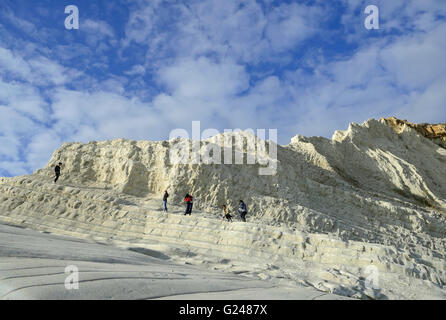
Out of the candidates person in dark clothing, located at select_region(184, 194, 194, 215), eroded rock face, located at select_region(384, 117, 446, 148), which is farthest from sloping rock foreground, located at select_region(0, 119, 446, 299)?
eroded rock face, located at select_region(384, 117, 446, 148)

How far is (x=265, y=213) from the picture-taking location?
16.8 m

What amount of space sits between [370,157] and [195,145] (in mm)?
17349

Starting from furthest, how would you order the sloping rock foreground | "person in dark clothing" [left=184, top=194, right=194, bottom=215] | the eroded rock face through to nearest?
the eroded rock face → "person in dark clothing" [left=184, top=194, right=194, bottom=215] → the sloping rock foreground

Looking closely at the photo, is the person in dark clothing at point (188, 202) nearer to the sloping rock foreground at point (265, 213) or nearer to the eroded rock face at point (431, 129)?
the sloping rock foreground at point (265, 213)

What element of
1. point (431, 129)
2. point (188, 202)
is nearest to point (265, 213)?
point (188, 202)

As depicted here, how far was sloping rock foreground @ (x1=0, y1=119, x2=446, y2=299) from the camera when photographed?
10406 mm

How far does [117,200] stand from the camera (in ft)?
49.0

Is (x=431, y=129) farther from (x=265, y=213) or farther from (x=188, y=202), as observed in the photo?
(x=188, y=202)

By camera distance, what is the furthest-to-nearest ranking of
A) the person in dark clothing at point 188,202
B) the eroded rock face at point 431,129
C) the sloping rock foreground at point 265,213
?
the eroded rock face at point 431,129 < the person in dark clothing at point 188,202 < the sloping rock foreground at point 265,213

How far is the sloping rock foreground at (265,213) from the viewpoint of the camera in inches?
410

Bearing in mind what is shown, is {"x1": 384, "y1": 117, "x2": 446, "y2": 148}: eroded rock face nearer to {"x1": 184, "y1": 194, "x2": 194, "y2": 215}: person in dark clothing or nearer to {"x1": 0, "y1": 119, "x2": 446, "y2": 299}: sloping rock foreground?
{"x1": 0, "y1": 119, "x2": 446, "y2": 299}: sloping rock foreground

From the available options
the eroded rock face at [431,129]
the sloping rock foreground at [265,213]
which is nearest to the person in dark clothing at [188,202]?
the sloping rock foreground at [265,213]

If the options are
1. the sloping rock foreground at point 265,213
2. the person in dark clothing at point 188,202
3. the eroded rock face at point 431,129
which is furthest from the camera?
the eroded rock face at point 431,129

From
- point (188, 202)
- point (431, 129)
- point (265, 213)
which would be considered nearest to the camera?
point (188, 202)
